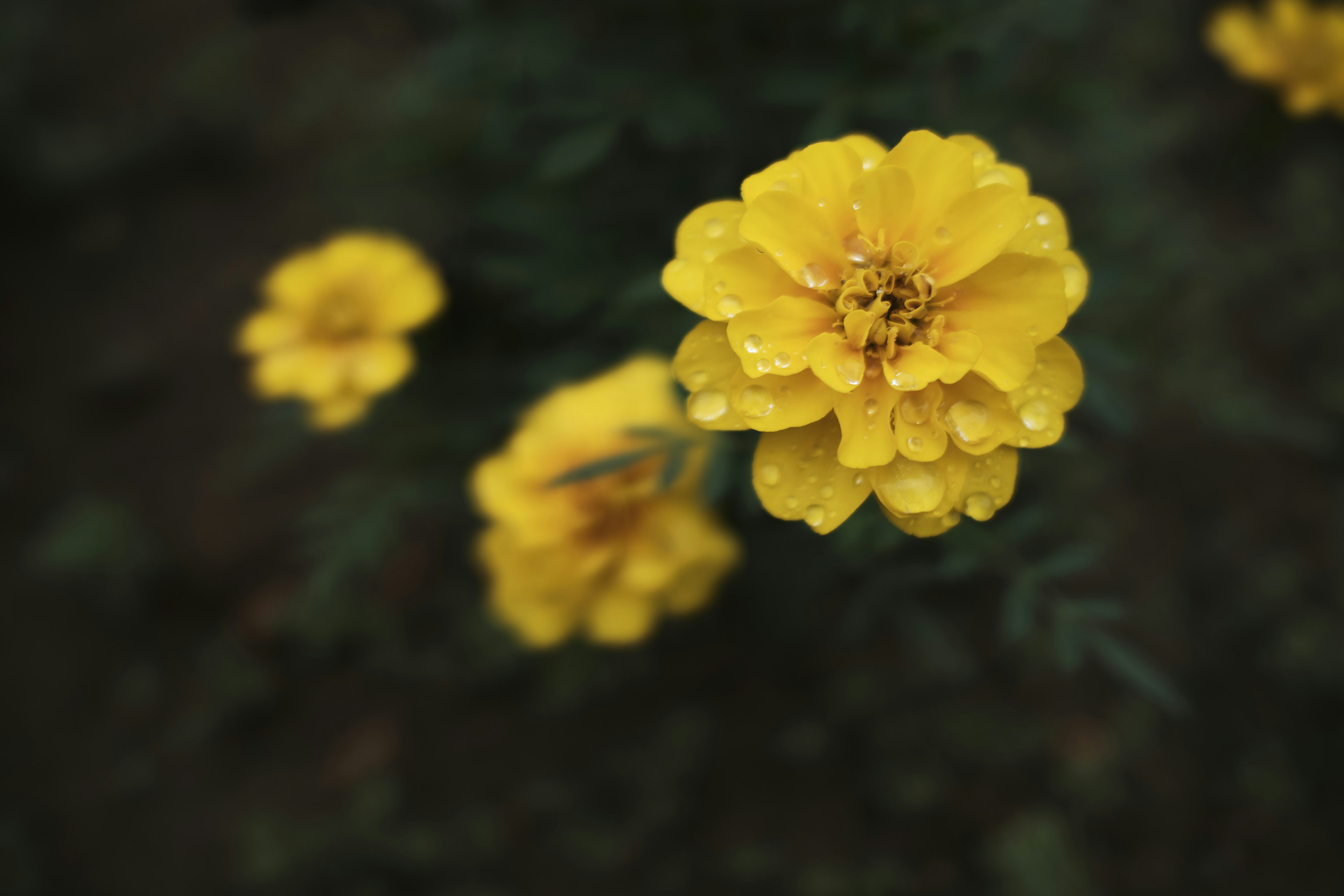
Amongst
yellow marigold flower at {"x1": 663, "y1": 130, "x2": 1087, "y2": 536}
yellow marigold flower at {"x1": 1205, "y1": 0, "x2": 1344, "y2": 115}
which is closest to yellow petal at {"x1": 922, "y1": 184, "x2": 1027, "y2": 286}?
yellow marigold flower at {"x1": 663, "y1": 130, "x2": 1087, "y2": 536}

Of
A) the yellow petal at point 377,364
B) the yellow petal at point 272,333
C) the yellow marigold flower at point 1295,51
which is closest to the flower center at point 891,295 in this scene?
the yellow petal at point 377,364

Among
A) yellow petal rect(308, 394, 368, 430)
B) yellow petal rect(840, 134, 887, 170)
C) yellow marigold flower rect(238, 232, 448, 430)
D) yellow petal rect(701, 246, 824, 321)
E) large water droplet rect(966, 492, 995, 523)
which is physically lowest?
large water droplet rect(966, 492, 995, 523)

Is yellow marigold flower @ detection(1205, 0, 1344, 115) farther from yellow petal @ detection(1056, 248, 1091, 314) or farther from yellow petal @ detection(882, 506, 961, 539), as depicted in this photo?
yellow petal @ detection(882, 506, 961, 539)

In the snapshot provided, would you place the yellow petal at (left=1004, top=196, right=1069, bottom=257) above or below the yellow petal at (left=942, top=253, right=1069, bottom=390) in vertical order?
above

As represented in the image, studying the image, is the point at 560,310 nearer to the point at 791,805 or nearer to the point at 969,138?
the point at 969,138

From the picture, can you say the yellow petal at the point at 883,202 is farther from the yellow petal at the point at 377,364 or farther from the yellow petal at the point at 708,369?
the yellow petal at the point at 377,364

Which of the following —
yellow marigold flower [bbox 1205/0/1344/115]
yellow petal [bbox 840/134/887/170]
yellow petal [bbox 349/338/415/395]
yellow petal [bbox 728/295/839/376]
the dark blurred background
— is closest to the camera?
yellow petal [bbox 728/295/839/376]
